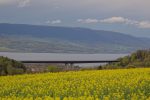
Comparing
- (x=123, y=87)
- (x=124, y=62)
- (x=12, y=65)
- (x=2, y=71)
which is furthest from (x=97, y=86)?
(x=124, y=62)

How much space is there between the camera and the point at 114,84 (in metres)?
17.0

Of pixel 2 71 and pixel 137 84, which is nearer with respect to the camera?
pixel 137 84

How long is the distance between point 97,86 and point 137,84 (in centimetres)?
137

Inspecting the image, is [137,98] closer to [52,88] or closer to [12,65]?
[52,88]

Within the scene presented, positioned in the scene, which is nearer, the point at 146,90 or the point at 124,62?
the point at 146,90

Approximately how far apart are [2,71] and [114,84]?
1266cm

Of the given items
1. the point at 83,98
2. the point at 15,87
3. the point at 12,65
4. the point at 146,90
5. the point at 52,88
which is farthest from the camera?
the point at 12,65

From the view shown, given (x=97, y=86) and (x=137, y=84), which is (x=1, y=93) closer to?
(x=97, y=86)

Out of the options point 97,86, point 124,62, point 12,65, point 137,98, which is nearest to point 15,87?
point 97,86

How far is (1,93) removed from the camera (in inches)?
648

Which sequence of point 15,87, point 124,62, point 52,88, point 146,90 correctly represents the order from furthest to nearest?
point 124,62
point 15,87
point 52,88
point 146,90

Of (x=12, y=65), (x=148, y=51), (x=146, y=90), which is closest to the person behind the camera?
(x=146, y=90)

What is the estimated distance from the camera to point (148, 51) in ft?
149

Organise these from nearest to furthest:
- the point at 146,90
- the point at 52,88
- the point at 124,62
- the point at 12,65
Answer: the point at 146,90
the point at 52,88
the point at 12,65
the point at 124,62
